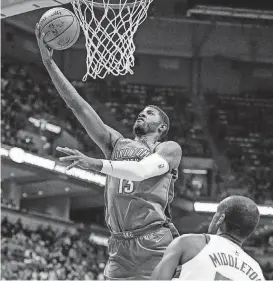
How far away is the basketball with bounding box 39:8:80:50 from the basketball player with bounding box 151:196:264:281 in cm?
203

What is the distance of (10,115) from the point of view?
17.3m

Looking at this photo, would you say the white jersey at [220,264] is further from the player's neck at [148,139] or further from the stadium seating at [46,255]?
the stadium seating at [46,255]

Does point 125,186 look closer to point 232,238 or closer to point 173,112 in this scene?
point 232,238

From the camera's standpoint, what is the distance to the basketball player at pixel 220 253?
279 centimetres

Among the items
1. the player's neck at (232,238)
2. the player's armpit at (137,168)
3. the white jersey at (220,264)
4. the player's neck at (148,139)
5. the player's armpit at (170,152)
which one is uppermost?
the player's neck at (148,139)

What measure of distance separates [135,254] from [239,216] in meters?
1.37

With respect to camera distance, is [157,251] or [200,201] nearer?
[157,251]

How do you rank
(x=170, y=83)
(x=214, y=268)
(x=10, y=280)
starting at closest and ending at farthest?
(x=214, y=268) < (x=10, y=280) < (x=170, y=83)

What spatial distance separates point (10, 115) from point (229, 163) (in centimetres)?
682

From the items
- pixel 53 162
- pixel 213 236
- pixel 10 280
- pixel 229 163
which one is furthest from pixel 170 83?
pixel 213 236

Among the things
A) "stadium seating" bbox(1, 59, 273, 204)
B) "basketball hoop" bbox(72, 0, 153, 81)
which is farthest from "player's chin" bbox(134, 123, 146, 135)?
A: "stadium seating" bbox(1, 59, 273, 204)

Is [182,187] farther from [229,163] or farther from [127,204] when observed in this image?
[127,204]

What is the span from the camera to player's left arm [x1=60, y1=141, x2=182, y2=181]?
3.53 m

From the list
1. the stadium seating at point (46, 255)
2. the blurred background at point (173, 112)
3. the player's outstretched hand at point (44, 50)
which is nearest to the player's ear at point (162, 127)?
the player's outstretched hand at point (44, 50)
